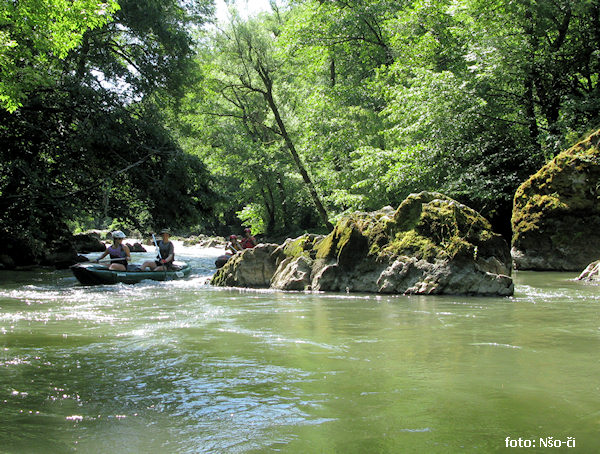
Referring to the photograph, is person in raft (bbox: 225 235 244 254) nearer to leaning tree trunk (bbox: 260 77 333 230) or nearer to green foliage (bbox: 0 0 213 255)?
green foliage (bbox: 0 0 213 255)

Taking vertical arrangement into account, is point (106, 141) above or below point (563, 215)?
above

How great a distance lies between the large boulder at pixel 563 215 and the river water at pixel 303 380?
5.99m

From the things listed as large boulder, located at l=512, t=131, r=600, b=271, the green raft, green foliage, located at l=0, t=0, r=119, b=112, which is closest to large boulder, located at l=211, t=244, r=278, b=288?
the green raft

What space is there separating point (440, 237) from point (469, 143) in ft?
27.0

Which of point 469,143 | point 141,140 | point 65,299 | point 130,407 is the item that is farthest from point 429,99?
point 130,407

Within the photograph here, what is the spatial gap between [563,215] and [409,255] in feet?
18.8

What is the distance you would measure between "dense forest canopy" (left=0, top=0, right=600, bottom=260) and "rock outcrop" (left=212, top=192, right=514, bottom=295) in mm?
6163

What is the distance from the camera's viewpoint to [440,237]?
9.18 metres

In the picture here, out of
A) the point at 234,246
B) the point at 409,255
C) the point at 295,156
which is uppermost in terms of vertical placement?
the point at 295,156

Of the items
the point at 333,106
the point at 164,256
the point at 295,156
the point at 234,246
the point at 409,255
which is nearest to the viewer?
the point at 409,255

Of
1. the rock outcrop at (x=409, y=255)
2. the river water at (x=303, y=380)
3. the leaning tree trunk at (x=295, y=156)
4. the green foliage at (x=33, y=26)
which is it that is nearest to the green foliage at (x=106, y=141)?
the green foliage at (x=33, y=26)

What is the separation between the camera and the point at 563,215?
12.6 m

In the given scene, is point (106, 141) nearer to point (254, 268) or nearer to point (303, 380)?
point (254, 268)

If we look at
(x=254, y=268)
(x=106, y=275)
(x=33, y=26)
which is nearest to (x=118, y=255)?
(x=106, y=275)
